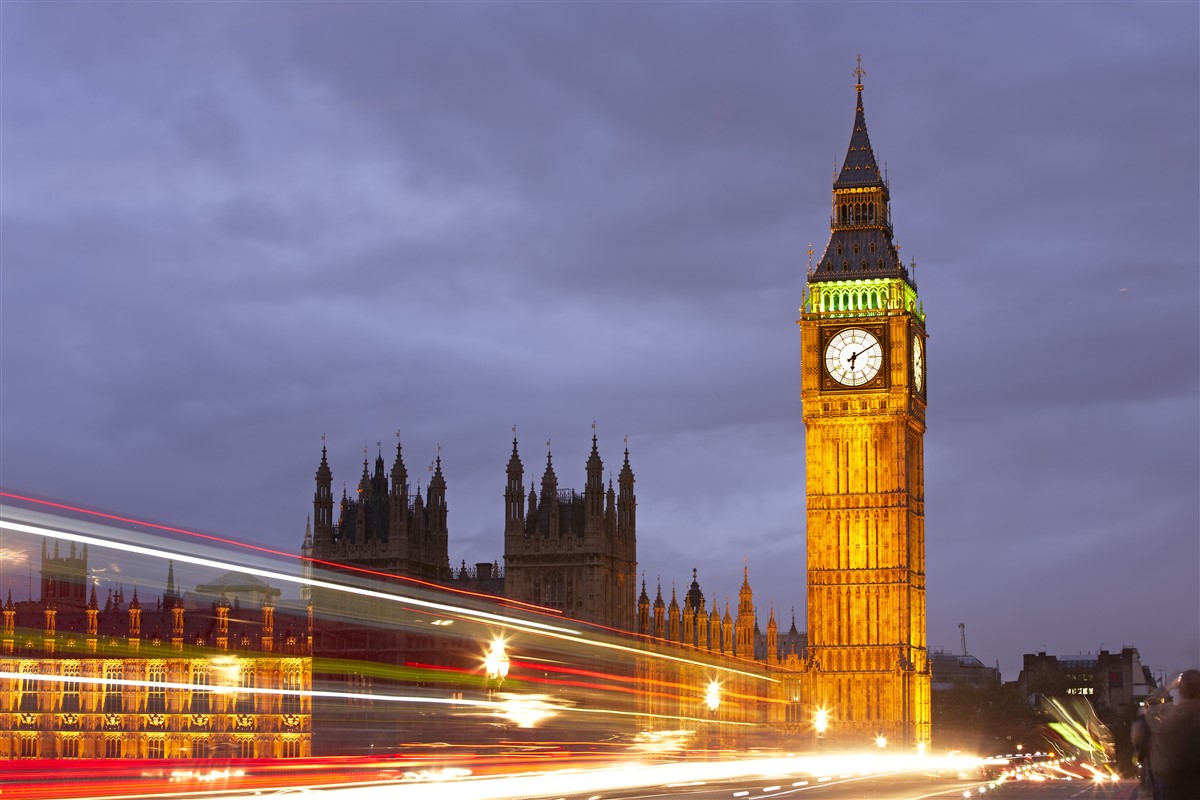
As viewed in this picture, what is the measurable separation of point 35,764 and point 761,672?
254ft

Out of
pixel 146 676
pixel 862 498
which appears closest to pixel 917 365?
pixel 862 498

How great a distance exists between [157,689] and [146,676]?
1.75ft

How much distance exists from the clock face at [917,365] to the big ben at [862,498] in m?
0.41

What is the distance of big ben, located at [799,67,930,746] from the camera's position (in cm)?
9331

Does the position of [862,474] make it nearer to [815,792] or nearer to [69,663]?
[815,792]

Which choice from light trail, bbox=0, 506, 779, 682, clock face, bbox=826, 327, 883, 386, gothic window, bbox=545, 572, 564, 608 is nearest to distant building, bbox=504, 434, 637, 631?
gothic window, bbox=545, 572, 564, 608

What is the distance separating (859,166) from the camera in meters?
101

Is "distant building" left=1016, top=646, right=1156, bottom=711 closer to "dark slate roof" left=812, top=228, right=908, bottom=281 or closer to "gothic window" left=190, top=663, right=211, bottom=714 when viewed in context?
"dark slate roof" left=812, top=228, right=908, bottom=281

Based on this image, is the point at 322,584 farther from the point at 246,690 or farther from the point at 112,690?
the point at 112,690

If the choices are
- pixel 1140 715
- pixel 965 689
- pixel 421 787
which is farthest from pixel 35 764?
pixel 965 689

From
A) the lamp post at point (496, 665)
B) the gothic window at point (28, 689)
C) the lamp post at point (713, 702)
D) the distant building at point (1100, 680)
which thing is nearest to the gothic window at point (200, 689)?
the gothic window at point (28, 689)

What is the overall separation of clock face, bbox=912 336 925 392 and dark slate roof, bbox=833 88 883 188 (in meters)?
9.25

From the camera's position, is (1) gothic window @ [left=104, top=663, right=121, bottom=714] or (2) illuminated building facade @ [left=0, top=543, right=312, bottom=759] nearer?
(2) illuminated building facade @ [left=0, top=543, right=312, bottom=759]

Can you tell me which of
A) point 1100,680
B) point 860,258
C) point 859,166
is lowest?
point 1100,680
